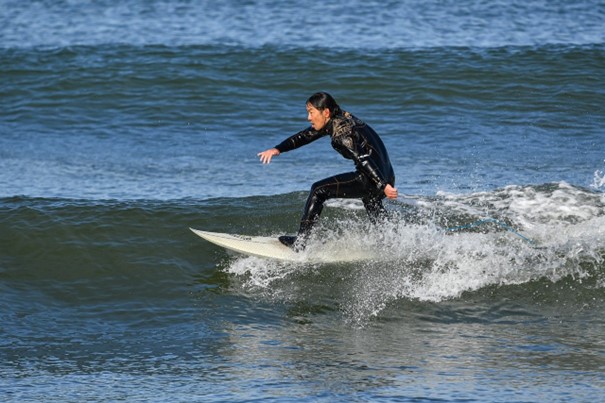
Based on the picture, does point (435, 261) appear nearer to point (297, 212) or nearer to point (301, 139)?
point (301, 139)

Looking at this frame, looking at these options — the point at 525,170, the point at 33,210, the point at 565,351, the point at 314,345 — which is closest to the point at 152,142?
the point at 33,210

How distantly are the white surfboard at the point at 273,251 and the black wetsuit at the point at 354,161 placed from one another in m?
0.28

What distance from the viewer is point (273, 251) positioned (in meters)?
9.14

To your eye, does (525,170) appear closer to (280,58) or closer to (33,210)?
(33,210)

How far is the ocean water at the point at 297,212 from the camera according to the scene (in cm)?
695

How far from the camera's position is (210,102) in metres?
17.3

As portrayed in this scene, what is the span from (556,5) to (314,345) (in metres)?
17.5

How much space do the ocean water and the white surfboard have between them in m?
0.09

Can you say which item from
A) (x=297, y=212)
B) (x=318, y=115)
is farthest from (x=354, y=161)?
(x=297, y=212)

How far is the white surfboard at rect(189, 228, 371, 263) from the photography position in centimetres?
913

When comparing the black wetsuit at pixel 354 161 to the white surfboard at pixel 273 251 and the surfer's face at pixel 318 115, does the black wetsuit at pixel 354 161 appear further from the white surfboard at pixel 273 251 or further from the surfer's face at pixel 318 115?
the white surfboard at pixel 273 251

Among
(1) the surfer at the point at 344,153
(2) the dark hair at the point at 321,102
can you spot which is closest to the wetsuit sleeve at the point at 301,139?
(1) the surfer at the point at 344,153

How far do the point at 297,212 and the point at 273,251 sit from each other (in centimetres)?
199

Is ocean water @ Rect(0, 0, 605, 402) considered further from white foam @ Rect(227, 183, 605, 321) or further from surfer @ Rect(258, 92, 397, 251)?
surfer @ Rect(258, 92, 397, 251)
